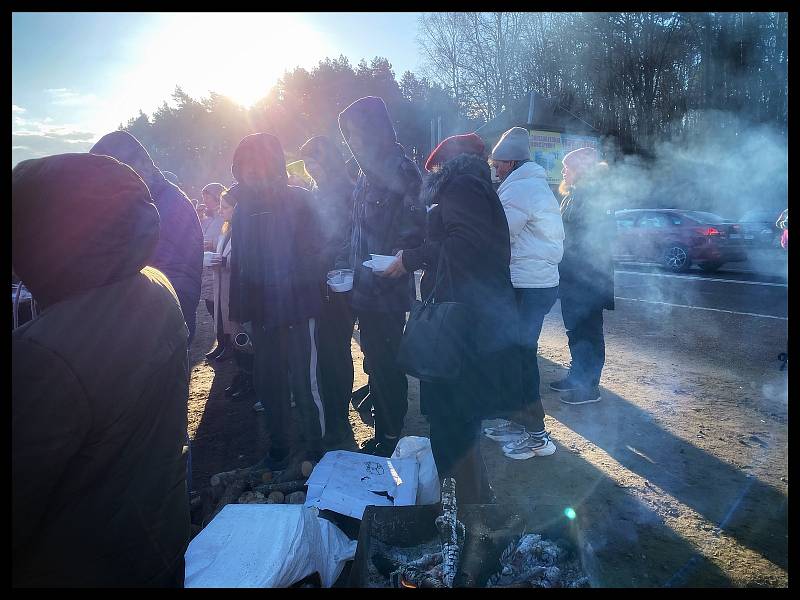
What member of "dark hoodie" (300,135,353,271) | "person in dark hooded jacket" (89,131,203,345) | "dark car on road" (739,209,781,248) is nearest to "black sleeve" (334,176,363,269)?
"dark hoodie" (300,135,353,271)

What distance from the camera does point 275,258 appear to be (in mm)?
3148

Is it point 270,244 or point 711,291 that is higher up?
point 270,244

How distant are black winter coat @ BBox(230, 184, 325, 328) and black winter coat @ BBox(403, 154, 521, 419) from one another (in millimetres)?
1089

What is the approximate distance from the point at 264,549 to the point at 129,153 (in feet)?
7.75

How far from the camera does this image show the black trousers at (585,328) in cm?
406

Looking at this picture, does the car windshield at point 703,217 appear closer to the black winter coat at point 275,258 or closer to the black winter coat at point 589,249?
the black winter coat at point 589,249

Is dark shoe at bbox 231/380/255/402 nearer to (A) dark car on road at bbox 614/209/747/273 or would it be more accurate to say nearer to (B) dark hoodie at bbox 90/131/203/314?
(B) dark hoodie at bbox 90/131/203/314

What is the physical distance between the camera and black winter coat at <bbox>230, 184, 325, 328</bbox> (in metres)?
3.14

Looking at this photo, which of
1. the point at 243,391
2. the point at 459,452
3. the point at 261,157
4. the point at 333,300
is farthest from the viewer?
→ the point at 243,391

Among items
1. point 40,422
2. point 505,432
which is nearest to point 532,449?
point 505,432

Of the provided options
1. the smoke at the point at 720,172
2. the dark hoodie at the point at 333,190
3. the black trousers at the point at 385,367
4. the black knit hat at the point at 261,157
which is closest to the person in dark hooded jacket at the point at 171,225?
the black knit hat at the point at 261,157

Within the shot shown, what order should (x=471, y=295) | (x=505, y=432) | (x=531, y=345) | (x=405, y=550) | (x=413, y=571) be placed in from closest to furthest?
(x=413, y=571)
(x=405, y=550)
(x=471, y=295)
(x=531, y=345)
(x=505, y=432)

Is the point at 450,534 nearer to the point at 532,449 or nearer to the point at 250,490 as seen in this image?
the point at 250,490

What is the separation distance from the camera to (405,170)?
3.07 metres
